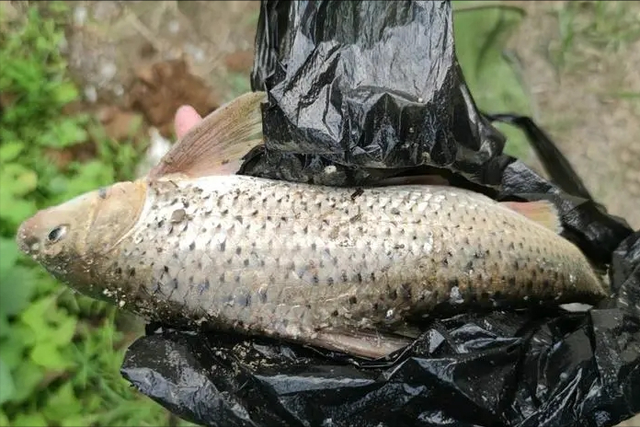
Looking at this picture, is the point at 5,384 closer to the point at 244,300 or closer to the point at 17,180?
the point at 17,180

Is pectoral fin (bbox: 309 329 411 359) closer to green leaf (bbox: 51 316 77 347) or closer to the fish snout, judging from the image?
the fish snout

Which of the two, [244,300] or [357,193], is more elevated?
[357,193]

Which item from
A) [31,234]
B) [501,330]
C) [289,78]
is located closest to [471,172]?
[501,330]

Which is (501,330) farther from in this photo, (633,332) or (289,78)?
(289,78)

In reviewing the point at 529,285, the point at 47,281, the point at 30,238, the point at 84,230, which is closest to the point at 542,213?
the point at 529,285

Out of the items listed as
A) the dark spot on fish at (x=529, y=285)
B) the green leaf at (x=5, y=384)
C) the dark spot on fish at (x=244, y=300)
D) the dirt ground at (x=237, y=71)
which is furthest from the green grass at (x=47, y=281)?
the dark spot on fish at (x=529, y=285)

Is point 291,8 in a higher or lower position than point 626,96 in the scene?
higher
